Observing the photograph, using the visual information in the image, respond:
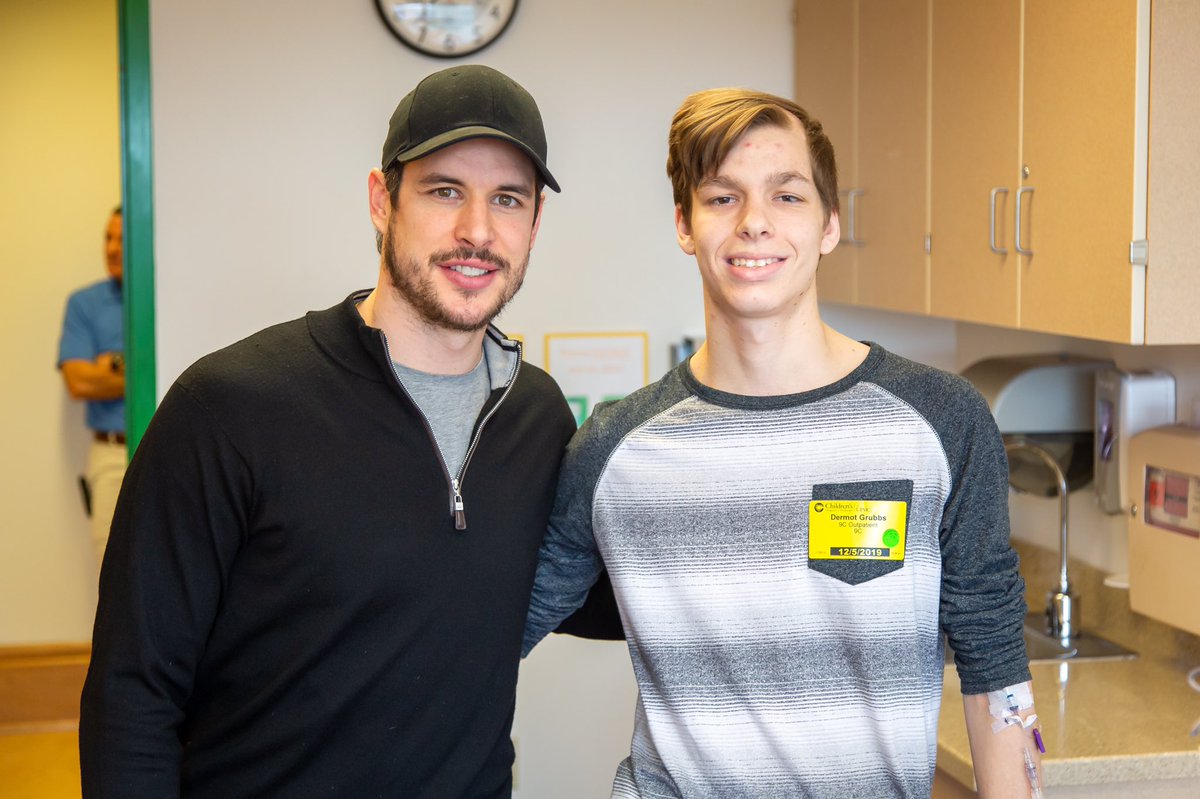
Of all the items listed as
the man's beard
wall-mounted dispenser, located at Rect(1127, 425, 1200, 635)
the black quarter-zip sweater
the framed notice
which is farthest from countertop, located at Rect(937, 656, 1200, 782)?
the framed notice

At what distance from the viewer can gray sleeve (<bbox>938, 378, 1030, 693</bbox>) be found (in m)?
1.60

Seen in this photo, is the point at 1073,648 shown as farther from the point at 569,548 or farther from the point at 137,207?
the point at 137,207

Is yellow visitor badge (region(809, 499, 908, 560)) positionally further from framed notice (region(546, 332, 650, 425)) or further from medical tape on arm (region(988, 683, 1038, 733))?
framed notice (region(546, 332, 650, 425))

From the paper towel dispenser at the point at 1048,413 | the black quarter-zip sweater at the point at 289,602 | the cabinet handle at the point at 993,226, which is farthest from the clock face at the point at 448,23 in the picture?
the black quarter-zip sweater at the point at 289,602

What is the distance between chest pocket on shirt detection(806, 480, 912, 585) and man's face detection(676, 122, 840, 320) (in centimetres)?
24

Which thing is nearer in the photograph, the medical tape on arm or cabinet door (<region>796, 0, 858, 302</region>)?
the medical tape on arm

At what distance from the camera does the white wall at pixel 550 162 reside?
3.09 m

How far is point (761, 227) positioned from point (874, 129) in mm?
1447

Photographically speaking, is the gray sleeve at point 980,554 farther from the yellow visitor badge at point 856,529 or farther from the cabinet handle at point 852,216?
the cabinet handle at point 852,216

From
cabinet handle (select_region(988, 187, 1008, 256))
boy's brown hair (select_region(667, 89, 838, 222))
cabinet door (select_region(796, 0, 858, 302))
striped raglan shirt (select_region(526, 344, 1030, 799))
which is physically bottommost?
striped raglan shirt (select_region(526, 344, 1030, 799))

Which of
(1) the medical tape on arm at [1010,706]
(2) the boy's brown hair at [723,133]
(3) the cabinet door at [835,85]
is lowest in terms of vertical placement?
(1) the medical tape on arm at [1010,706]

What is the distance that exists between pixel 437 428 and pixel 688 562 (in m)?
0.36

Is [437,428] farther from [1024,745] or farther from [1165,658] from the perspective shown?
[1165,658]

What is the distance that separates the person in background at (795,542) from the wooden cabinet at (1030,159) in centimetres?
50
